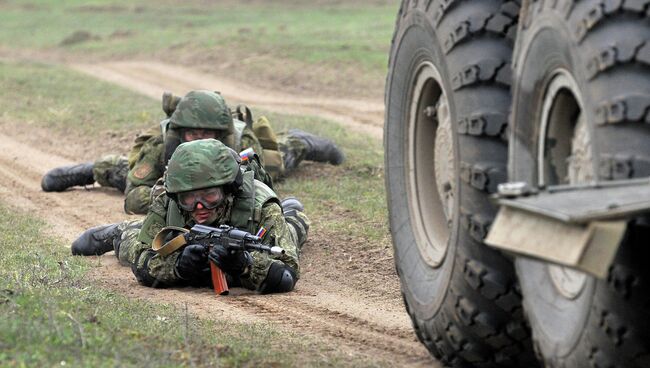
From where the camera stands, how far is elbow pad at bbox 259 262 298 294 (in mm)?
7898

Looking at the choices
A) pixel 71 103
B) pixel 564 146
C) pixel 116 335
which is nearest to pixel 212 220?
pixel 116 335

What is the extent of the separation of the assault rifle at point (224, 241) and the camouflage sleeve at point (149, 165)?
10.4 feet

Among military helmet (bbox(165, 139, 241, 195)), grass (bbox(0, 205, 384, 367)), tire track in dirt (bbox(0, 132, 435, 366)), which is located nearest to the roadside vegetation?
tire track in dirt (bbox(0, 132, 435, 366))

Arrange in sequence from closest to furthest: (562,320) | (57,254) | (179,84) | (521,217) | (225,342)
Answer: (521,217) < (562,320) < (225,342) < (57,254) < (179,84)

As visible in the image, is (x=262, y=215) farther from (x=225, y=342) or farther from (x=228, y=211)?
(x=225, y=342)

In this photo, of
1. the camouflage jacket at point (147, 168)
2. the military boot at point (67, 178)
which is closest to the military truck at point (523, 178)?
the camouflage jacket at point (147, 168)

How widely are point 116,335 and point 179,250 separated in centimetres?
252

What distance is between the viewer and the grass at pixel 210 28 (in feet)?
83.1

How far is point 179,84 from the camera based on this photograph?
908 inches

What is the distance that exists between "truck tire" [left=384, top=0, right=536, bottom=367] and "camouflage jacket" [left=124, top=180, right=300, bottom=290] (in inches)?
97.3

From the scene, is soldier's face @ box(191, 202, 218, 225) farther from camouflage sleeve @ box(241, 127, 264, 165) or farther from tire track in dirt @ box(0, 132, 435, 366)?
camouflage sleeve @ box(241, 127, 264, 165)

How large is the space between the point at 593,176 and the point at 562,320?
1.78 feet

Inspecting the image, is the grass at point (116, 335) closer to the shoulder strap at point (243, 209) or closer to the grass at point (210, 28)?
the shoulder strap at point (243, 209)

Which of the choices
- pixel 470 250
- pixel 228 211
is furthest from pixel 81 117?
pixel 470 250
